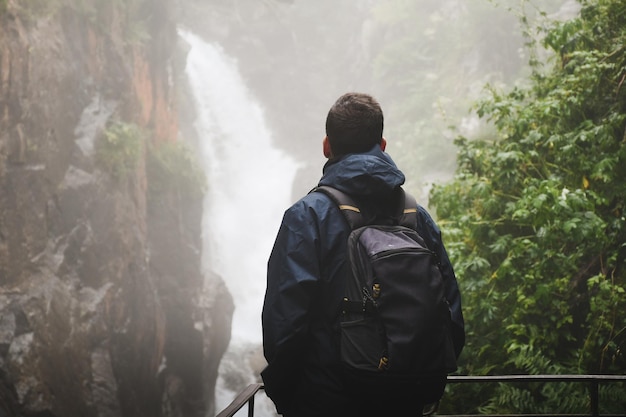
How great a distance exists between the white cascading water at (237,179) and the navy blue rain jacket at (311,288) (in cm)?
1993

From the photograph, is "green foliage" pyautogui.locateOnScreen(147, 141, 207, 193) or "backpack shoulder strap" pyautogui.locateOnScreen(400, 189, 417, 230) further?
"green foliage" pyautogui.locateOnScreen(147, 141, 207, 193)

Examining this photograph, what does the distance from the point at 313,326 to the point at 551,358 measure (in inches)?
156

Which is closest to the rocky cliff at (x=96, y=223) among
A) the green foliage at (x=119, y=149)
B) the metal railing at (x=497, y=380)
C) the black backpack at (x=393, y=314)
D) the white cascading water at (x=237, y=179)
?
the green foliage at (x=119, y=149)

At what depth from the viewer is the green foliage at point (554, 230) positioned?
4625 millimetres

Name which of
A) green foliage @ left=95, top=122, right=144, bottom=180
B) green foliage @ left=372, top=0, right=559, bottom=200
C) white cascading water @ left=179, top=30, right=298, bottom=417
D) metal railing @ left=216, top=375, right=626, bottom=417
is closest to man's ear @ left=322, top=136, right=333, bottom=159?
metal railing @ left=216, top=375, right=626, bottom=417

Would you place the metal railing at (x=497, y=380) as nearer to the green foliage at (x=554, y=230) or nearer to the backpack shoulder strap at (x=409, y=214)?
the backpack shoulder strap at (x=409, y=214)

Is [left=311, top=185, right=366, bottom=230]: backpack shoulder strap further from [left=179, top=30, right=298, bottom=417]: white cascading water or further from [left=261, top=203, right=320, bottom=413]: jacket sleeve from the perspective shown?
[left=179, top=30, right=298, bottom=417]: white cascading water

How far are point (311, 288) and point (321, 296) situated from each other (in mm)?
97

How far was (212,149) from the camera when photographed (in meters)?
27.5

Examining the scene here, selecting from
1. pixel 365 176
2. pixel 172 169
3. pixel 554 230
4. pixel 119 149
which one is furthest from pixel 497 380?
pixel 172 169

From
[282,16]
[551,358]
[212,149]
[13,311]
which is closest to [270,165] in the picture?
[212,149]

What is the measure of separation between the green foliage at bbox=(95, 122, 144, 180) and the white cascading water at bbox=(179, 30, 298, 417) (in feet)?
35.6

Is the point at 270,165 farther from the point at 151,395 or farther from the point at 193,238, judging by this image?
the point at 151,395

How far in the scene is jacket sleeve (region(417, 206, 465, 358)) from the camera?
2072 mm
